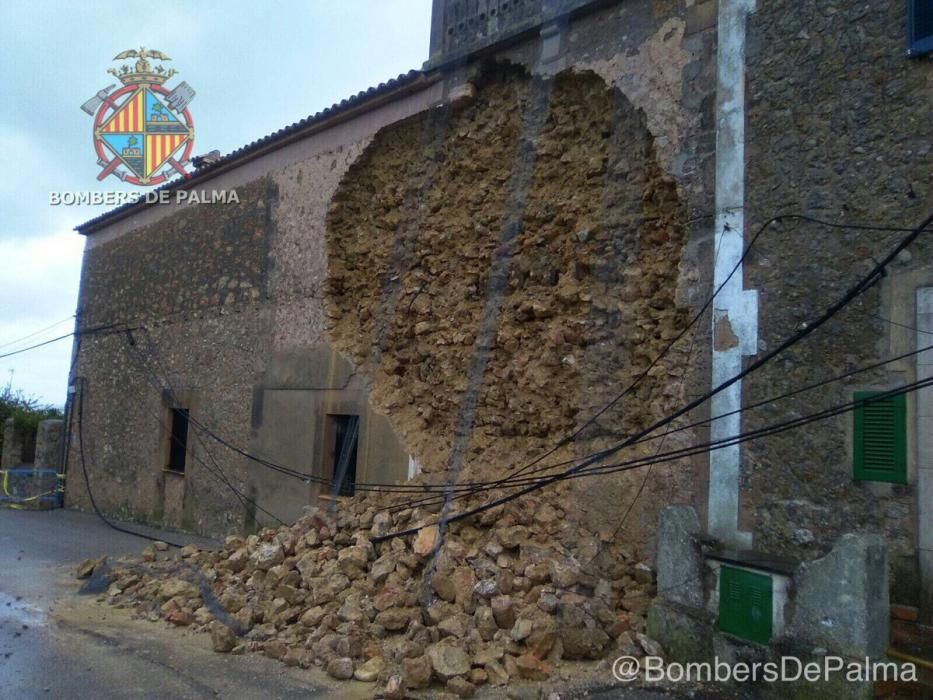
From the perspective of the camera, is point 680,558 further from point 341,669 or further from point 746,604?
point 341,669

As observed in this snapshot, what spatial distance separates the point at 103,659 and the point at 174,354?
6376 mm

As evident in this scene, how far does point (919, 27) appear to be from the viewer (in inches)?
165

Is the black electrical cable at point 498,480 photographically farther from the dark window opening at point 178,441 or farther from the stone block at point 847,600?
the stone block at point 847,600

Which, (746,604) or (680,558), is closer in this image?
(746,604)

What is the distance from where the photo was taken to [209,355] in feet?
33.6

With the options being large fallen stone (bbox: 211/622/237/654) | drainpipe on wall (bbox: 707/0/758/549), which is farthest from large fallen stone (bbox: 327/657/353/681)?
drainpipe on wall (bbox: 707/0/758/549)

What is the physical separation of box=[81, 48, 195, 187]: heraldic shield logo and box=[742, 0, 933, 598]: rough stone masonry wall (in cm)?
954

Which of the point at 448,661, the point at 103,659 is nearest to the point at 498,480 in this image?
the point at 448,661

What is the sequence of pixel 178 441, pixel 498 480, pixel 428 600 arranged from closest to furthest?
pixel 428 600 → pixel 498 480 → pixel 178 441

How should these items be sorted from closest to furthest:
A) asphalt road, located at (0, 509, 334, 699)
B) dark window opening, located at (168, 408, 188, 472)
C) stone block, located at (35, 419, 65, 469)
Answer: asphalt road, located at (0, 509, 334, 699) → dark window opening, located at (168, 408, 188, 472) → stone block, located at (35, 419, 65, 469)

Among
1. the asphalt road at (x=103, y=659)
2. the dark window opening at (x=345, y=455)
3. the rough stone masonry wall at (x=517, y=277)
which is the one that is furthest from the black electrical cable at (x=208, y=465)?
the rough stone masonry wall at (x=517, y=277)

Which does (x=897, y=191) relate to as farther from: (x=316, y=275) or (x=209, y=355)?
(x=209, y=355)

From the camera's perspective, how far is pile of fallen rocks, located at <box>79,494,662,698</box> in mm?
4496

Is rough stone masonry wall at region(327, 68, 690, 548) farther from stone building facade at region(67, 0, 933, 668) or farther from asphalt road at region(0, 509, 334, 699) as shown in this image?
asphalt road at region(0, 509, 334, 699)
